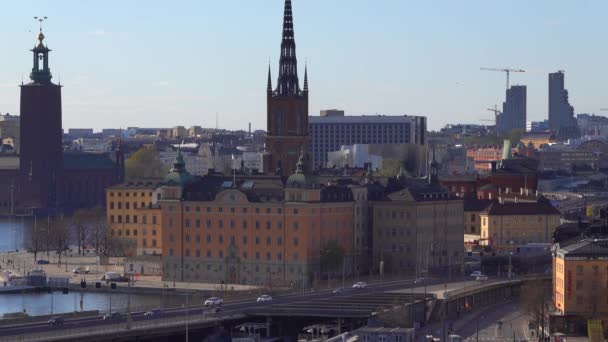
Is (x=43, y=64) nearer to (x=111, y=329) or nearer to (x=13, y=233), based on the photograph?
(x=13, y=233)

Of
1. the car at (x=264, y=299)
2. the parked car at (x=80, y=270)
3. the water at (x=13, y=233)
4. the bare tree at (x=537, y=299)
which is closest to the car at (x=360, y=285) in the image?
the car at (x=264, y=299)

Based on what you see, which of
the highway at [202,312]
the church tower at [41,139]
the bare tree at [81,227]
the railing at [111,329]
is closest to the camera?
the railing at [111,329]

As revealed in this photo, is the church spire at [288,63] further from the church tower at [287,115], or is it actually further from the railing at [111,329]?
the railing at [111,329]

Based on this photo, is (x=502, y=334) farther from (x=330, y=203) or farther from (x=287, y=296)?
(x=330, y=203)

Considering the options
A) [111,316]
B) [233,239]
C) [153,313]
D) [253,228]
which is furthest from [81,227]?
[111,316]

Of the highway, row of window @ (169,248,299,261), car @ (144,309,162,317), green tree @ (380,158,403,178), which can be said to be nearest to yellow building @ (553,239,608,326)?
the highway

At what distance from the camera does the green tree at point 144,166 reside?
144875 millimetres

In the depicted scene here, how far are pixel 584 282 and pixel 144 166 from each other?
86.8 meters

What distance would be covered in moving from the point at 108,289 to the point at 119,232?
1616 centimetres

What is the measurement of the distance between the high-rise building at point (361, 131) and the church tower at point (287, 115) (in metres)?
75.0

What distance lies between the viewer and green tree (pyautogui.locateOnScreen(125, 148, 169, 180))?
145 metres

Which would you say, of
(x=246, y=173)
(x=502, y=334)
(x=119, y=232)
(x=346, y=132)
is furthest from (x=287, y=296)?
(x=346, y=132)

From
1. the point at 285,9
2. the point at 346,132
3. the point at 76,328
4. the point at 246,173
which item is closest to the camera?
the point at 76,328

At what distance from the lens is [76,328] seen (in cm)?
6259
